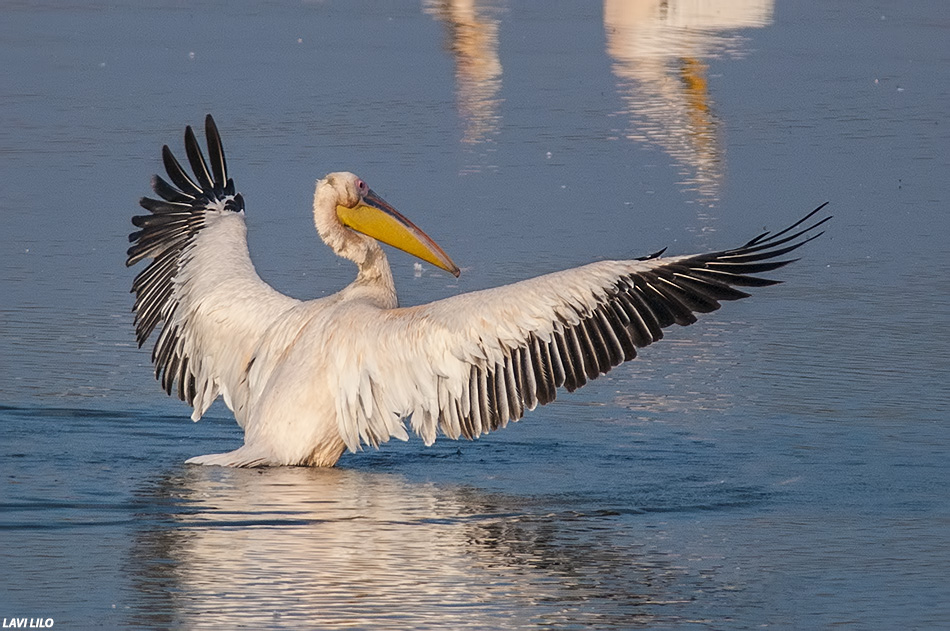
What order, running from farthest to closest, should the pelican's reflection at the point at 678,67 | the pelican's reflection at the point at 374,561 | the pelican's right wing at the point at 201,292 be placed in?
the pelican's reflection at the point at 678,67 → the pelican's right wing at the point at 201,292 → the pelican's reflection at the point at 374,561

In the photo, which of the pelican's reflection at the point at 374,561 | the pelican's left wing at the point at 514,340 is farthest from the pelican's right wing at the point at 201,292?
the pelican's reflection at the point at 374,561

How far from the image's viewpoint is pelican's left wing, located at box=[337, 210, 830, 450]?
620 cm

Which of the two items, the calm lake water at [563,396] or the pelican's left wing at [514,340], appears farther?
the pelican's left wing at [514,340]

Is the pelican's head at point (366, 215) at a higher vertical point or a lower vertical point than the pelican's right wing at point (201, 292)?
higher

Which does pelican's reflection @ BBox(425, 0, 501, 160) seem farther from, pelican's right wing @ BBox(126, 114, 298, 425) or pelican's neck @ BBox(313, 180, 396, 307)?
pelican's neck @ BBox(313, 180, 396, 307)

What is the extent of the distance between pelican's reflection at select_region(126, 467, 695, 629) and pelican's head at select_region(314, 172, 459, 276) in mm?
1365

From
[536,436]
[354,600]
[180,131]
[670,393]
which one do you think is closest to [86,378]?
[536,436]

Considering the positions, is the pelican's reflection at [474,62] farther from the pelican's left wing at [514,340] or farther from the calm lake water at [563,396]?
the pelican's left wing at [514,340]

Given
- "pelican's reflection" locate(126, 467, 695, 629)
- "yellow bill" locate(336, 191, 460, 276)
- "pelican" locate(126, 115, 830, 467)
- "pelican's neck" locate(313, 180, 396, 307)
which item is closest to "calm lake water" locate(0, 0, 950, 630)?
"pelican's reflection" locate(126, 467, 695, 629)

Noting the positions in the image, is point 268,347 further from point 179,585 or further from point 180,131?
point 180,131

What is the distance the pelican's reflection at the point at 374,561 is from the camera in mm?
4590

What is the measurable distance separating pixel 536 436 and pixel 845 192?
14.4 ft

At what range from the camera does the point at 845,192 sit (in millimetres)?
10422

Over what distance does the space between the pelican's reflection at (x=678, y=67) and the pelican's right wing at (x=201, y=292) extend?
3.48 meters
